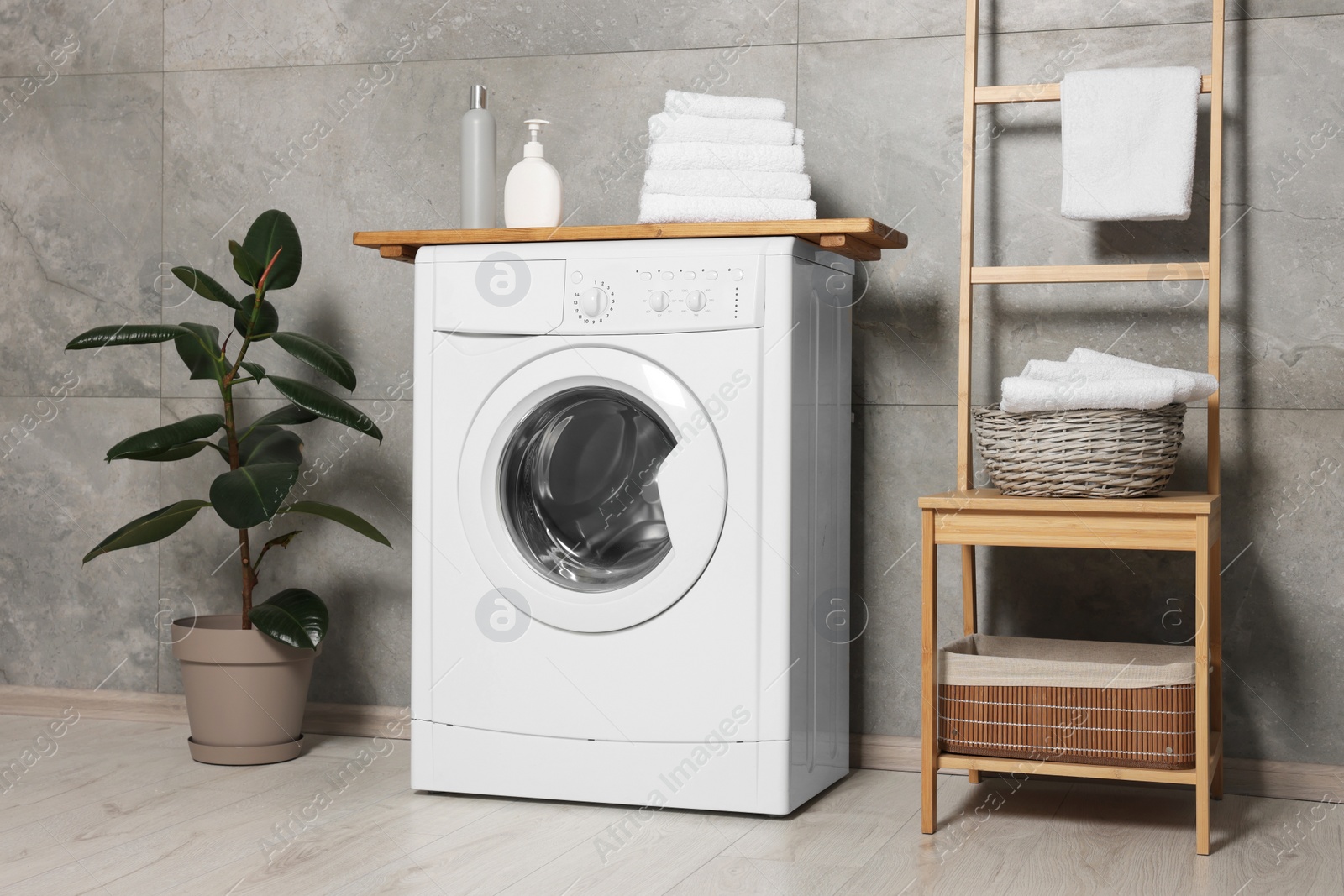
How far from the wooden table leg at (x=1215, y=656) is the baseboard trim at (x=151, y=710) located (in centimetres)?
146

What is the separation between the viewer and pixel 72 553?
2727 millimetres

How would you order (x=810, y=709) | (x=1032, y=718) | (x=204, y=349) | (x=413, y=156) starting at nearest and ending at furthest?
(x=1032, y=718), (x=810, y=709), (x=204, y=349), (x=413, y=156)

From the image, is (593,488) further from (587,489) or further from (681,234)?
A: (681,234)

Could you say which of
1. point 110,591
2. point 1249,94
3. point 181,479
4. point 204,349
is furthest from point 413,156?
point 1249,94

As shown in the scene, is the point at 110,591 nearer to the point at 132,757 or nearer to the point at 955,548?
the point at 132,757

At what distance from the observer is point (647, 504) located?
80.7 inches

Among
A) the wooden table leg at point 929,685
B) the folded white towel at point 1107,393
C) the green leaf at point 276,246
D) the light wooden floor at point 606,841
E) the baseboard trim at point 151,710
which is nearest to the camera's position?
the light wooden floor at point 606,841

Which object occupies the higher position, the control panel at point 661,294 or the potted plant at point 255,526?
the control panel at point 661,294

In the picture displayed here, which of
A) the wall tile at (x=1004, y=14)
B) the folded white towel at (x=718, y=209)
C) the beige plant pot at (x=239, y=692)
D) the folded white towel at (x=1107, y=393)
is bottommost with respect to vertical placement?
the beige plant pot at (x=239, y=692)

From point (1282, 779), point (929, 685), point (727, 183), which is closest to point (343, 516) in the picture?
point (727, 183)

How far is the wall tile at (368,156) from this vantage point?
245 centimetres

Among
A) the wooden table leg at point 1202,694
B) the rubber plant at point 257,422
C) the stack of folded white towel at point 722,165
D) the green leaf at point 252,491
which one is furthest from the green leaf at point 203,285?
the wooden table leg at point 1202,694

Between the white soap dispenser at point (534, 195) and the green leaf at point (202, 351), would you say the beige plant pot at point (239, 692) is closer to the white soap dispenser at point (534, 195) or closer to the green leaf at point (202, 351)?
the green leaf at point (202, 351)

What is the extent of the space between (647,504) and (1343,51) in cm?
135
